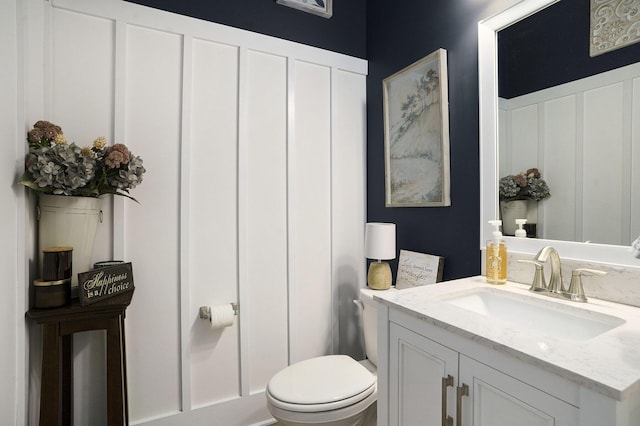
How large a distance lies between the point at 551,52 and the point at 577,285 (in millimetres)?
881

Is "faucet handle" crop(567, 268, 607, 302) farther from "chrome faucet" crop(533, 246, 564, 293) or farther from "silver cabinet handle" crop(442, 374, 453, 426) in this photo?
"silver cabinet handle" crop(442, 374, 453, 426)

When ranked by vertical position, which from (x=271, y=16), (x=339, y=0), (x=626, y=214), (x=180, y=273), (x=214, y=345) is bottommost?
(x=214, y=345)

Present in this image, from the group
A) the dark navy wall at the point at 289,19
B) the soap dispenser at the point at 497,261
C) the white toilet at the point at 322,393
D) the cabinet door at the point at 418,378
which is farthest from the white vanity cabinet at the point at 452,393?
the dark navy wall at the point at 289,19

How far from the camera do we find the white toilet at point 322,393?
1310 millimetres

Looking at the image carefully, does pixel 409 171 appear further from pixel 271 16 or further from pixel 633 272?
pixel 271 16

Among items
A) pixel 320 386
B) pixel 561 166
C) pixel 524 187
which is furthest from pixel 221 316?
pixel 561 166

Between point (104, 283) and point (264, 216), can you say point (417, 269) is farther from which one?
point (104, 283)

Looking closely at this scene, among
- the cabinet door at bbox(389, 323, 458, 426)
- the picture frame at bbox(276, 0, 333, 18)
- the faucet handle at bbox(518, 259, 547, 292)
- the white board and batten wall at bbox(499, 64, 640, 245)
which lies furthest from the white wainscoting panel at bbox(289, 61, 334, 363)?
the faucet handle at bbox(518, 259, 547, 292)

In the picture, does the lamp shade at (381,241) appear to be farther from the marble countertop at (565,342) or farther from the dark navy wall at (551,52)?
the dark navy wall at (551,52)

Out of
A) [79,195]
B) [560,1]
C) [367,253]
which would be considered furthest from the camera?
[367,253]

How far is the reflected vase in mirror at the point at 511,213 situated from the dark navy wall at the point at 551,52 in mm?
455

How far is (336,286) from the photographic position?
7.04 feet

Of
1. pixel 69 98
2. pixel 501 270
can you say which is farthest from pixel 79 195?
pixel 501 270

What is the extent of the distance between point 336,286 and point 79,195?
1475 millimetres
